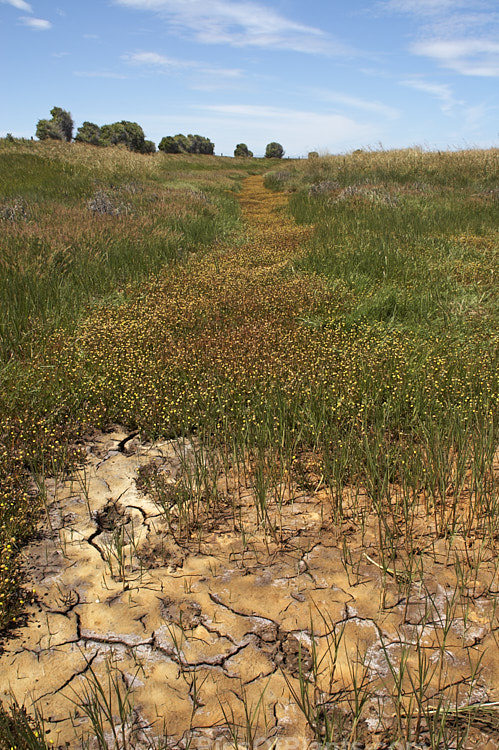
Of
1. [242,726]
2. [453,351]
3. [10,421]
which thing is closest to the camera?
[242,726]

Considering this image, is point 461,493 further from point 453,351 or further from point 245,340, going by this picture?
point 245,340

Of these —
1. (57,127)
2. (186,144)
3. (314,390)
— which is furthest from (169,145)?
(314,390)

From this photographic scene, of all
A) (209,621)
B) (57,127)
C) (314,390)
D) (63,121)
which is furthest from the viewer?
(63,121)

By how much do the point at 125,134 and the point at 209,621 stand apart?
47.0 m

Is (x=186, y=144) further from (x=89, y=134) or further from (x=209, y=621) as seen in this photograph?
(x=209, y=621)

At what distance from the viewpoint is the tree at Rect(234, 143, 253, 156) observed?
218 feet

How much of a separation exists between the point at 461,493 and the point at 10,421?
325 cm

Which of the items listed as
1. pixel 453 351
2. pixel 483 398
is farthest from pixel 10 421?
pixel 453 351

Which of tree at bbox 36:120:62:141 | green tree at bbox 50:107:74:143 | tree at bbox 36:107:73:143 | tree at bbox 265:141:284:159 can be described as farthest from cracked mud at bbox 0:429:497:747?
tree at bbox 265:141:284:159

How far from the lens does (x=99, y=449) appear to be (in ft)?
12.8

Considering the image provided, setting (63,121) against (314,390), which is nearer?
(314,390)

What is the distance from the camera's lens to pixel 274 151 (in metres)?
66.0

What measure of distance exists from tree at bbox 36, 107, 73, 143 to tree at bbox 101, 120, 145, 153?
282cm

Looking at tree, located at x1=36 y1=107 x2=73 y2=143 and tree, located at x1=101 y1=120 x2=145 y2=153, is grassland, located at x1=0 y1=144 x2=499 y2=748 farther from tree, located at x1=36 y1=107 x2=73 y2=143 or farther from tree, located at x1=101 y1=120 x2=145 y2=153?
tree, located at x1=101 y1=120 x2=145 y2=153
